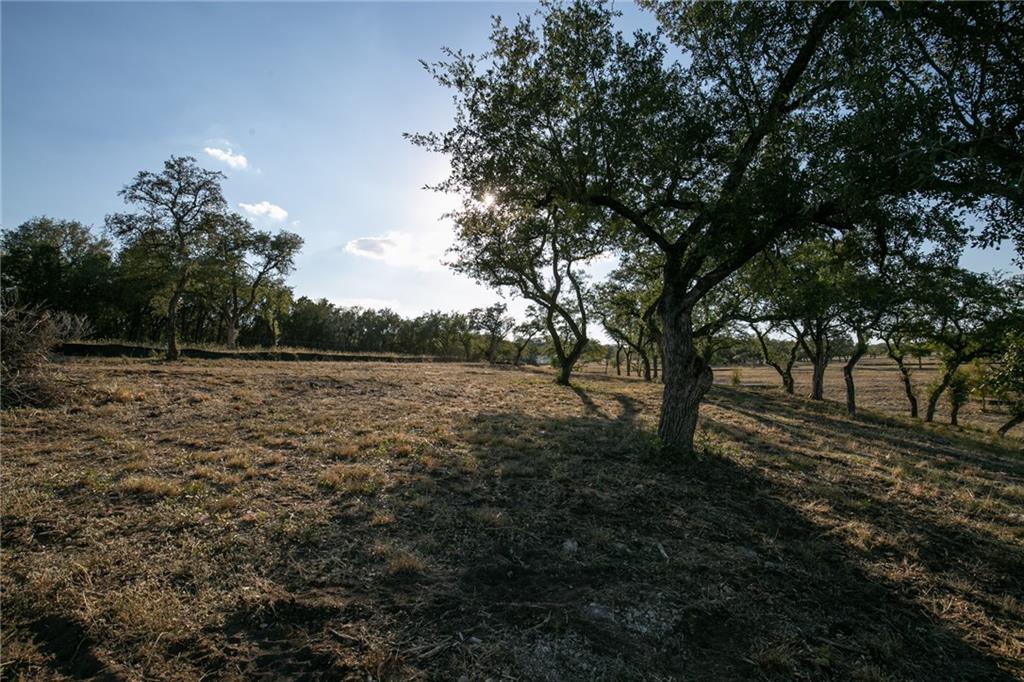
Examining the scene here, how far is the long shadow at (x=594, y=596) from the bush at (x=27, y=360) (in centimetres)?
930

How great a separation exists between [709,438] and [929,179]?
781cm

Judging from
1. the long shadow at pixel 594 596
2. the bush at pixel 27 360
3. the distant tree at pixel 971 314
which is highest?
the distant tree at pixel 971 314

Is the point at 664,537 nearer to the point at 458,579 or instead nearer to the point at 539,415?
the point at 458,579

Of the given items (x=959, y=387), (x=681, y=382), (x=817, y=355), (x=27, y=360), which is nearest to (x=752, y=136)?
(x=681, y=382)

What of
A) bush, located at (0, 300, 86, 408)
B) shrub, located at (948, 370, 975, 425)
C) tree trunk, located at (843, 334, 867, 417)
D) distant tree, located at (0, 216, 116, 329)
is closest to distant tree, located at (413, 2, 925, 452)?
bush, located at (0, 300, 86, 408)

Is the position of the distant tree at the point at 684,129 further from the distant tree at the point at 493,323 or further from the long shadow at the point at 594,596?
the distant tree at the point at 493,323

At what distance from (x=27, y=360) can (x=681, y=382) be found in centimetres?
1508

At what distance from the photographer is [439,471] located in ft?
26.1

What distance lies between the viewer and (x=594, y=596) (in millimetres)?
4391

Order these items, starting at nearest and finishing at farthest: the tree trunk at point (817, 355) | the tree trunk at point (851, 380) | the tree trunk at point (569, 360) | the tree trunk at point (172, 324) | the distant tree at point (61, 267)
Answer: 1. the tree trunk at point (172, 324)
2. the tree trunk at point (569, 360)
3. the tree trunk at point (851, 380)
4. the tree trunk at point (817, 355)
5. the distant tree at point (61, 267)

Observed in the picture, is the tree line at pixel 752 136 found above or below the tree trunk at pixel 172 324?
above

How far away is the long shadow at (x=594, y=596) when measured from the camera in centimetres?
354

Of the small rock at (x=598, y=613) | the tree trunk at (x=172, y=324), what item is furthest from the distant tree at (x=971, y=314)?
the tree trunk at (x=172, y=324)

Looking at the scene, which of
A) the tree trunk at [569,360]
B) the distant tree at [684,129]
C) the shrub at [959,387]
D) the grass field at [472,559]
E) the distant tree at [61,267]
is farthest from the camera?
the distant tree at [61,267]
